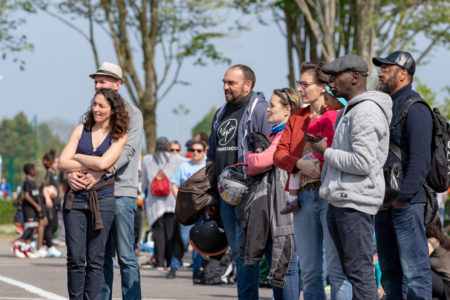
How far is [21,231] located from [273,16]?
31.7 ft

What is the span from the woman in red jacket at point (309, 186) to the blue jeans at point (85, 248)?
157 cm

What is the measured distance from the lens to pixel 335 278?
6.03m

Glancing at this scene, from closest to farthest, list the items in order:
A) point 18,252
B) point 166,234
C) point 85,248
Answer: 1. point 85,248
2. point 166,234
3. point 18,252

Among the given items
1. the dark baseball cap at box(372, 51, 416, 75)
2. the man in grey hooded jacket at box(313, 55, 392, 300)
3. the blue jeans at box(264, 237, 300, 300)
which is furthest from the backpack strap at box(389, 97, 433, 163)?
the blue jeans at box(264, 237, 300, 300)

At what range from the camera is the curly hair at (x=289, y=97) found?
23.7 ft

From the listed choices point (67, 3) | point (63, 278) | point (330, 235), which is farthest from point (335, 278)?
point (67, 3)

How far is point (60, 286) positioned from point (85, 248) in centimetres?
420

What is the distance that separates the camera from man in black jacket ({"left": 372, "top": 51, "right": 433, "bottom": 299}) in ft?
20.7

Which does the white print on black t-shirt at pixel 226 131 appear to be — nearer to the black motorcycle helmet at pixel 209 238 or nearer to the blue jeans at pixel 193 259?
the black motorcycle helmet at pixel 209 238

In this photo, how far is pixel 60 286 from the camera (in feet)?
36.8

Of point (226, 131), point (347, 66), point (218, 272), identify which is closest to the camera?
point (347, 66)

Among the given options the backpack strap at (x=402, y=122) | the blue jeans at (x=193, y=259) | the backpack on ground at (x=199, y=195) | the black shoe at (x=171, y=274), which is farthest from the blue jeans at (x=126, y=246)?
the black shoe at (x=171, y=274)

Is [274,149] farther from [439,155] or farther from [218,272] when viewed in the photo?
[218,272]

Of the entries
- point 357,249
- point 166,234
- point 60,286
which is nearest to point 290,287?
point 357,249
